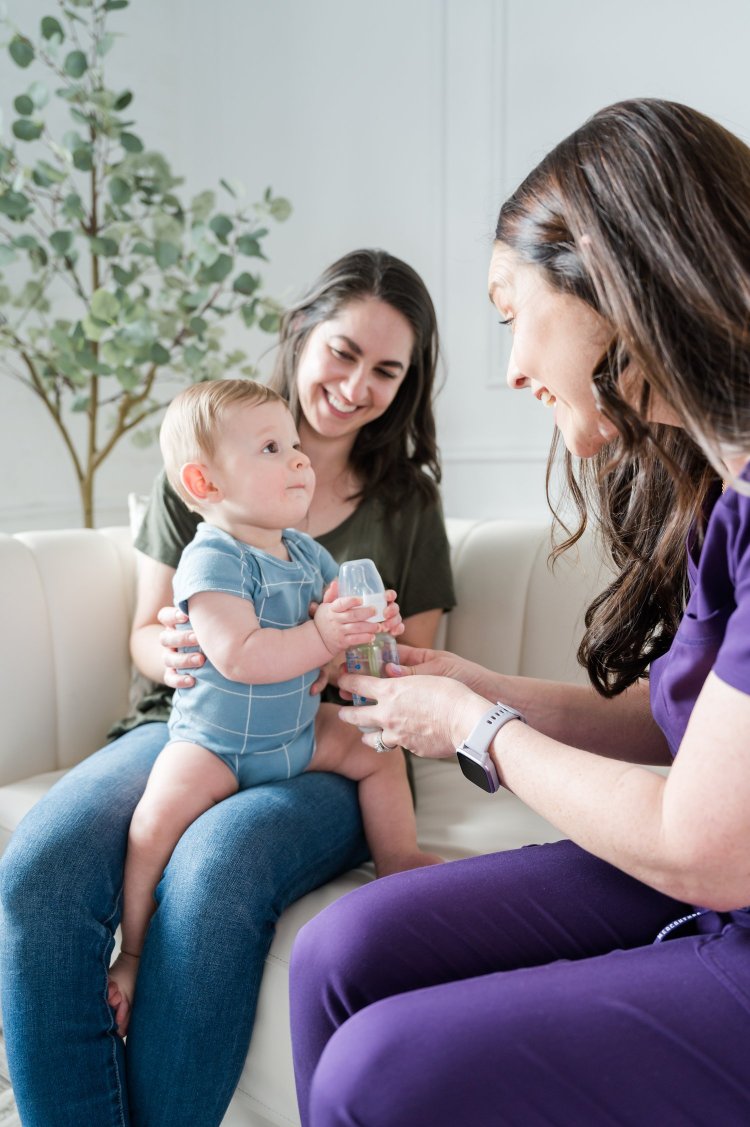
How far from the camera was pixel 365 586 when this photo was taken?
1378 mm

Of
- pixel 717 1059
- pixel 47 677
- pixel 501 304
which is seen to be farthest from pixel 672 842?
pixel 47 677

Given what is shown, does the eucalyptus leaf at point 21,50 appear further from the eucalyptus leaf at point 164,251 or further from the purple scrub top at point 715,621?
the purple scrub top at point 715,621

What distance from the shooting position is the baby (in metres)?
1.36

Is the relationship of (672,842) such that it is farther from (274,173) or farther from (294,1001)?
(274,173)

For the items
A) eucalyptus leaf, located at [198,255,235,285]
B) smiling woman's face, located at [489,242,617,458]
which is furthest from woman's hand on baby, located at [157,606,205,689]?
eucalyptus leaf, located at [198,255,235,285]

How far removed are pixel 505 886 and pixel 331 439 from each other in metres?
1.04

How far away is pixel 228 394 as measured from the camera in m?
1.44

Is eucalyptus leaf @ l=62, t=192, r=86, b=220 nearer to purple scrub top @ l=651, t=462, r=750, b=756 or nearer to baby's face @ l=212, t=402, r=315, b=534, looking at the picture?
baby's face @ l=212, t=402, r=315, b=534

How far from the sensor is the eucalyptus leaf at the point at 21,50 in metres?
2.30

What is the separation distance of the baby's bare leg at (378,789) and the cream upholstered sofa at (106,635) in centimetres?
17

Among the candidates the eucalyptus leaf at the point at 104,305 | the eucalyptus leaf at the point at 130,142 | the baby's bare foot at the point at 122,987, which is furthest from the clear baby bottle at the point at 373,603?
the eucalyptus leaf at the point at 130,142

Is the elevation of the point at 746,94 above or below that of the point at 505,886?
above

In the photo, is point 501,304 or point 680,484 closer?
point 680,484

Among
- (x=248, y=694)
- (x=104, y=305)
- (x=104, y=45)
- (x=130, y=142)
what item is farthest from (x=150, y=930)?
(x=104, y=45)
